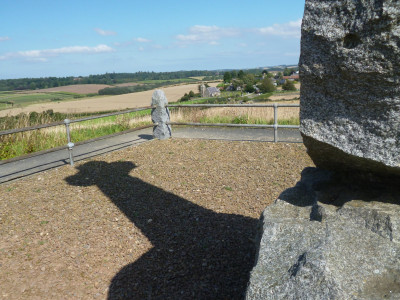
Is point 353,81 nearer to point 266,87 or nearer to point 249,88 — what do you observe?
point 249,88

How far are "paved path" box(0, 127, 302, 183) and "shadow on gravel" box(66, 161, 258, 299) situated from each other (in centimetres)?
298

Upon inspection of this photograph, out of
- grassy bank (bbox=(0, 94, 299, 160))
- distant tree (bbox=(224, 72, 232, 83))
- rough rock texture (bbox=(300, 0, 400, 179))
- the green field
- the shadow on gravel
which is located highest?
rough rock texture (bbox=(300, 0, 400, 179))

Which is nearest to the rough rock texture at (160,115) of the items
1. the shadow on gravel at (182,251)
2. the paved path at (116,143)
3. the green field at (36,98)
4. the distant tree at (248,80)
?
the paved path at (116,143)

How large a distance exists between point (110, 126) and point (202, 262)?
31.3ft

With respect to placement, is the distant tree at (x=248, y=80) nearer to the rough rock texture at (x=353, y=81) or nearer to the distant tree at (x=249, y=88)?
the distant tree at (x=249, y=88)

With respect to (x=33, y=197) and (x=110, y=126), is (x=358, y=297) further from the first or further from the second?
(x=110, y=126)

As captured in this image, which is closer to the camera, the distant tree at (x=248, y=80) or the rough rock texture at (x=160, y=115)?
the rough rock texture at (x=160, y=115)

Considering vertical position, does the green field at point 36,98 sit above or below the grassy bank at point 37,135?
below

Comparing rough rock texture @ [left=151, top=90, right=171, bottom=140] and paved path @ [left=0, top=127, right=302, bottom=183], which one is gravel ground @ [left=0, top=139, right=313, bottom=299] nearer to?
paved path @ [left=0, top=127, right=302, bottom=183]

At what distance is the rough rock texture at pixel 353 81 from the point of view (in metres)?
2.15

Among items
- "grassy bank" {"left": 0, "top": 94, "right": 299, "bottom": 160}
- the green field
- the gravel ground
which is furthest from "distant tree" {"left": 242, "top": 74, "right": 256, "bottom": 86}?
the gravel ground

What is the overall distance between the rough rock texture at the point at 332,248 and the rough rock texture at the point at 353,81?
1.02 ft

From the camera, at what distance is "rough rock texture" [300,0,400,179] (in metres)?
2.15

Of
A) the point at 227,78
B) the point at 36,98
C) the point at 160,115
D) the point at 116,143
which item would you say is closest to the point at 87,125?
the point at 116,143
